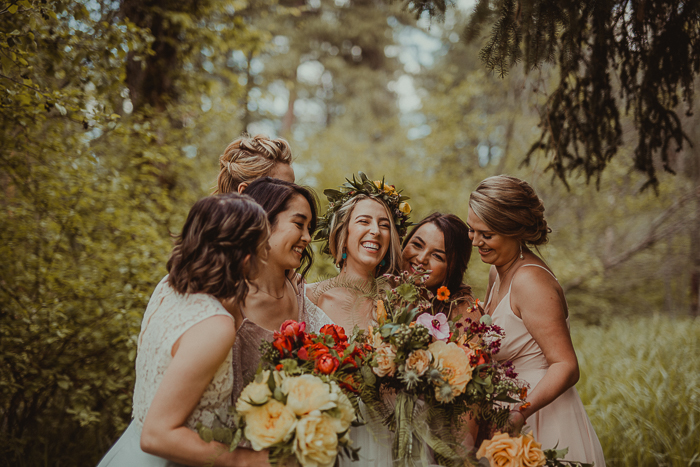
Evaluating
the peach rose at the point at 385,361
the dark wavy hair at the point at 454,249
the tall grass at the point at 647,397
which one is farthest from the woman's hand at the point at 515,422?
the tall grass at the point at 647,397

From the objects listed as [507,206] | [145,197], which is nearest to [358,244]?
[507,206]

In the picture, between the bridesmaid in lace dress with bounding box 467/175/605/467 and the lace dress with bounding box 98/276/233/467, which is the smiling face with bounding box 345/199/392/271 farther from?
the lace dress with bounding box 98/276/233/467

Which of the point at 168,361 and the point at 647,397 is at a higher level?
the point at 168,361

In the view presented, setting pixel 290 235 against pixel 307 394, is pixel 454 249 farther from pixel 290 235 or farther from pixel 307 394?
pixel 307 394

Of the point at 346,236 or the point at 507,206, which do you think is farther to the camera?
the point at 346,236

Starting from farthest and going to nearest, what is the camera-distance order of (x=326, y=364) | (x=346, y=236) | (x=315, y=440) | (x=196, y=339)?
1. (x=346, y=236)
2. (x=326, y=364)
3. (x=196, y=339)
4. (x=315, y=440)

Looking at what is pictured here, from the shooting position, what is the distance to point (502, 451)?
2133 millimetres

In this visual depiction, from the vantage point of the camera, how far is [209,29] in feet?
21.7

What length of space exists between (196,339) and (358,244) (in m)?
1.59

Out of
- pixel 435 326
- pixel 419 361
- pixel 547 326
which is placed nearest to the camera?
pixel 419 361

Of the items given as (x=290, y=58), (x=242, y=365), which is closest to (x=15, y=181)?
(x=242, y=365)

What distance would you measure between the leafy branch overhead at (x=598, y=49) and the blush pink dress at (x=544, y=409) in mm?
1400

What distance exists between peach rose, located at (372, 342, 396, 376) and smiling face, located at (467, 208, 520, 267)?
1184 millimetres

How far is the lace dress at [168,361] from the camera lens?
6.40 ft
